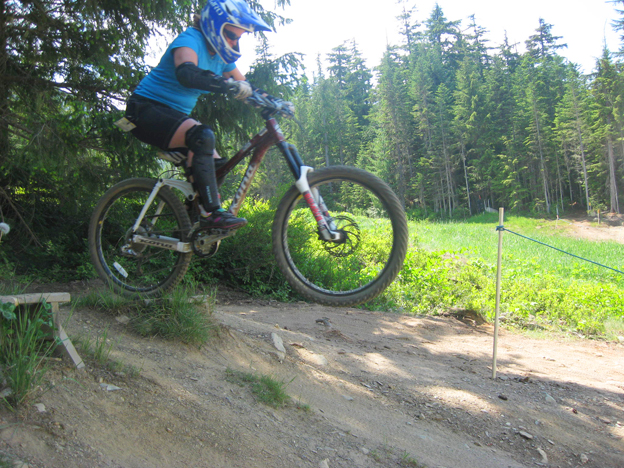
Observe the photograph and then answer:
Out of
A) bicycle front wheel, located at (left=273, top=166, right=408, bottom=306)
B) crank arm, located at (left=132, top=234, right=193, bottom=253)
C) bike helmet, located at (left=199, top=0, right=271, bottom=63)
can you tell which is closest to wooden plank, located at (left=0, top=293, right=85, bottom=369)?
crank arm, located at (left=132, top=234, right=193, bottom=253)

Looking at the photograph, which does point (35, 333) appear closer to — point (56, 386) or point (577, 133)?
point (56, 386)

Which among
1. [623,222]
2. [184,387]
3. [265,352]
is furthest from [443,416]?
[623,222]

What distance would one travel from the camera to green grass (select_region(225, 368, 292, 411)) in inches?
142

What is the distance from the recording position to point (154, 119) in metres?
3.15

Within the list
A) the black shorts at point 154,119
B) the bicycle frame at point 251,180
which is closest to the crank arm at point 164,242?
the bicycle frame at point 251,180

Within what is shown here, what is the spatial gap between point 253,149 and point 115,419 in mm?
1964

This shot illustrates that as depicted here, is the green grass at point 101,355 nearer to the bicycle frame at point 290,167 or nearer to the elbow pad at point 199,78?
the bicycle frame at point 290,167

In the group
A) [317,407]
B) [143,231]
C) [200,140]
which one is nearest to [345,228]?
[200,140]

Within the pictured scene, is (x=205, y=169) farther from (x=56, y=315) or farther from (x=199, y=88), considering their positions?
(x=56, y=315)

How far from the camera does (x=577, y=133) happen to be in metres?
42.8

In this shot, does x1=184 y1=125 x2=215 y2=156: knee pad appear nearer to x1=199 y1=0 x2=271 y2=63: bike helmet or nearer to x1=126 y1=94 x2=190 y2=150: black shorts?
x1=126 y1=94 x2=190 y2=150: black shorts

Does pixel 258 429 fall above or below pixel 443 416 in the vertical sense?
above

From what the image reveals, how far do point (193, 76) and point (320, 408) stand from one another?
2878mm

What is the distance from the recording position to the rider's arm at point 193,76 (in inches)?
110
